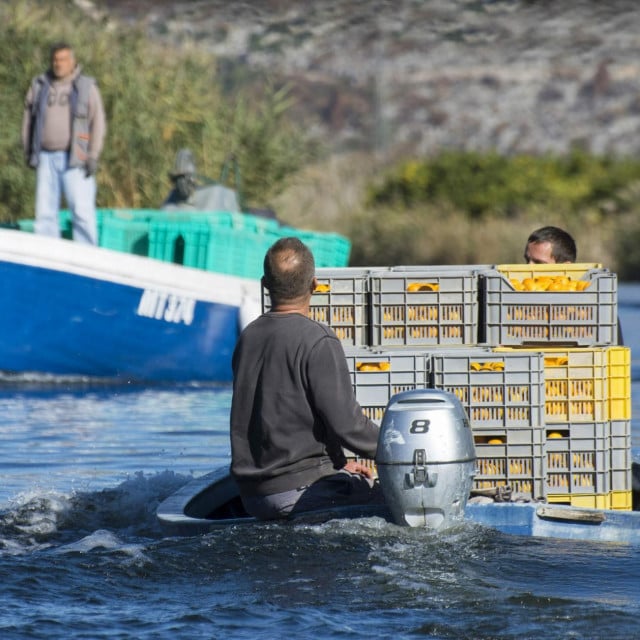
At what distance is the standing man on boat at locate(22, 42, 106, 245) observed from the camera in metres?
13.6

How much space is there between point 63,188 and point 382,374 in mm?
7480

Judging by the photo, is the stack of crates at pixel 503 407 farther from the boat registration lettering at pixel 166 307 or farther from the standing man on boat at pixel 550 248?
the boat registration lettering at pixel 166 307

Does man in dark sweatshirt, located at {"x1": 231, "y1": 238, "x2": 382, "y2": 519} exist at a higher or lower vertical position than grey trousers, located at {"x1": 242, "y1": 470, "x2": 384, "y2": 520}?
higher

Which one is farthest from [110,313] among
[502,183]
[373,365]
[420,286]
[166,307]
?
[502,183]

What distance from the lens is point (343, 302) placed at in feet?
24.1

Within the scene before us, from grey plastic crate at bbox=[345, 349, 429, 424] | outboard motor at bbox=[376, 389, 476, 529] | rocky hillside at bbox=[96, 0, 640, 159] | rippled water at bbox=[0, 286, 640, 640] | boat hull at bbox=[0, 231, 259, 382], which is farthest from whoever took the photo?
rocky hillside at bbox=[96, 0, 640, 159]

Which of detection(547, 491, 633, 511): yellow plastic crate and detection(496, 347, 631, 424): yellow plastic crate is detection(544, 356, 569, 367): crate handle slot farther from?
detection(547, 491, 633, 511): yellow plastic crate

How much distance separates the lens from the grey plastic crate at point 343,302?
733 centimetres

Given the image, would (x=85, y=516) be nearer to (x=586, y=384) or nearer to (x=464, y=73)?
(x=586, y=384)

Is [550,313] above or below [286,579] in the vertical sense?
above

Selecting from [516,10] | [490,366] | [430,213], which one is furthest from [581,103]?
[490,366]

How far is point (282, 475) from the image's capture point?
6754 mm

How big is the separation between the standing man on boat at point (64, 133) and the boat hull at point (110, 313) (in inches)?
29.5

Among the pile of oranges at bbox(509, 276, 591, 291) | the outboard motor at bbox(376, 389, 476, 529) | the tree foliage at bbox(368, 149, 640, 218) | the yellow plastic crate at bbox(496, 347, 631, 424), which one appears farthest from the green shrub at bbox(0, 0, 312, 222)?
the tree foliage at bbox(368, 149, 640, 218)
